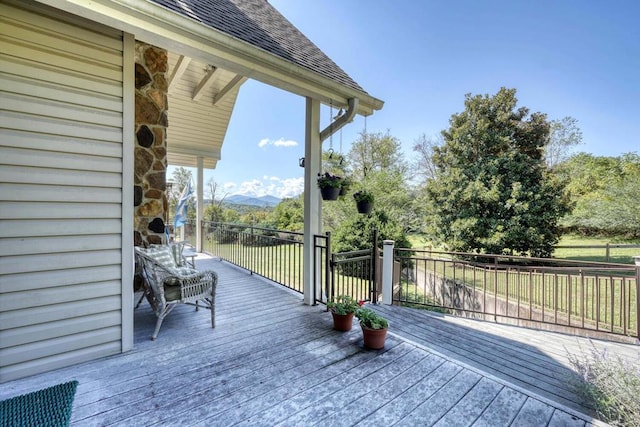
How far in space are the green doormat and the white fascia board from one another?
2.42 metres

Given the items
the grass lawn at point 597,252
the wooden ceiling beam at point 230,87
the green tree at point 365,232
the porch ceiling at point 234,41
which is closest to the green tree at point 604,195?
the grass lawn at point 597,252

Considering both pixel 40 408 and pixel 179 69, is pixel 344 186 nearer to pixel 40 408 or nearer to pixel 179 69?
pixel 40 408

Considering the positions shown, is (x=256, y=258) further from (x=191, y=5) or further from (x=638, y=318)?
(x=638, y=318)

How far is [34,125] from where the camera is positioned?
191cm

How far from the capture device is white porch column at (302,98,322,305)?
136 inches

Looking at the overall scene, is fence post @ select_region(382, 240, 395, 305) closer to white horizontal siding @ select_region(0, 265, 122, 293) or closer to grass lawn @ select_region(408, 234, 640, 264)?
white horizontal siding @ select_region(0, 265, 122, 293)

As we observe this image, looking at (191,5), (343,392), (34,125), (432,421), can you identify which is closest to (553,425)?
(432,421)

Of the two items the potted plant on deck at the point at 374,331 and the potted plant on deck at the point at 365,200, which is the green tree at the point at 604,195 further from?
A: the potted plant on deck at the point at 374,331

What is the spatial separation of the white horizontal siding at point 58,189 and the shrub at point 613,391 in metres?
3.55

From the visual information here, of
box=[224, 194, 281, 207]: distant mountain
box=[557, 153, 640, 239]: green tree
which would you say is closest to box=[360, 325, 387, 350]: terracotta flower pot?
box=[557, 153, 640, 239]: green tree

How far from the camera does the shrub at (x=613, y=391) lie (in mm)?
1576

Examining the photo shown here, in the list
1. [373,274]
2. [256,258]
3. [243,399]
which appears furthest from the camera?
[256,258]

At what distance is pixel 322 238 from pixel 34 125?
281 cm

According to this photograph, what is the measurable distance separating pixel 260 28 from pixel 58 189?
259cm
